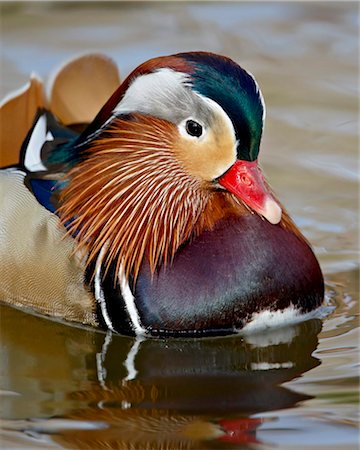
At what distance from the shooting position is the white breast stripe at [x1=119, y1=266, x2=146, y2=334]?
14.1ft

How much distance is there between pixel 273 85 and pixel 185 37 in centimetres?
106

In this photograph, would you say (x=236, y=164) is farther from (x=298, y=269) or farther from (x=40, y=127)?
(x=40, y=127)

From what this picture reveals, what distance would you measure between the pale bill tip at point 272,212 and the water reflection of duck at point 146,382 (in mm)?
522

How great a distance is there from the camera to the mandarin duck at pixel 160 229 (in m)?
4.16

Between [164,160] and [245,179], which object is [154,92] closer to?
[164,160]

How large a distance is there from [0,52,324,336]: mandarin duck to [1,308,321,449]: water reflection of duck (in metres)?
0.08

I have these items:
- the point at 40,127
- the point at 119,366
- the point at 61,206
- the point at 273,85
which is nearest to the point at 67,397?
the point at 119,366

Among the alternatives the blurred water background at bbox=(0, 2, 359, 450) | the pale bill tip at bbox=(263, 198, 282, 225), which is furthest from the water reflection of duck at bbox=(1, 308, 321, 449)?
the pale bill tip at bbox=(263, 198, 282, 225)

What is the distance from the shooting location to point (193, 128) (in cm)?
414

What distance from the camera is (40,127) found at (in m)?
4.98

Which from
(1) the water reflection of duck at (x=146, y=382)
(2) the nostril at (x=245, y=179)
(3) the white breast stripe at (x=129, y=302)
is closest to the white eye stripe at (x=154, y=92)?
(2) the nostril at (x=245, y=179)

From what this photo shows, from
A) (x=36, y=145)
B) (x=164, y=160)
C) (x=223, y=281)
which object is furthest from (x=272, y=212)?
(x=36, y=145)

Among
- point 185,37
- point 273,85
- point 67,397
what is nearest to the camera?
point 67,397

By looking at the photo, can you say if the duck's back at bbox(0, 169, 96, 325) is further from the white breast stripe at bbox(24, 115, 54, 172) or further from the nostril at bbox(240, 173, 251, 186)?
the nostril at bbox(240, 173, 251, 186)
